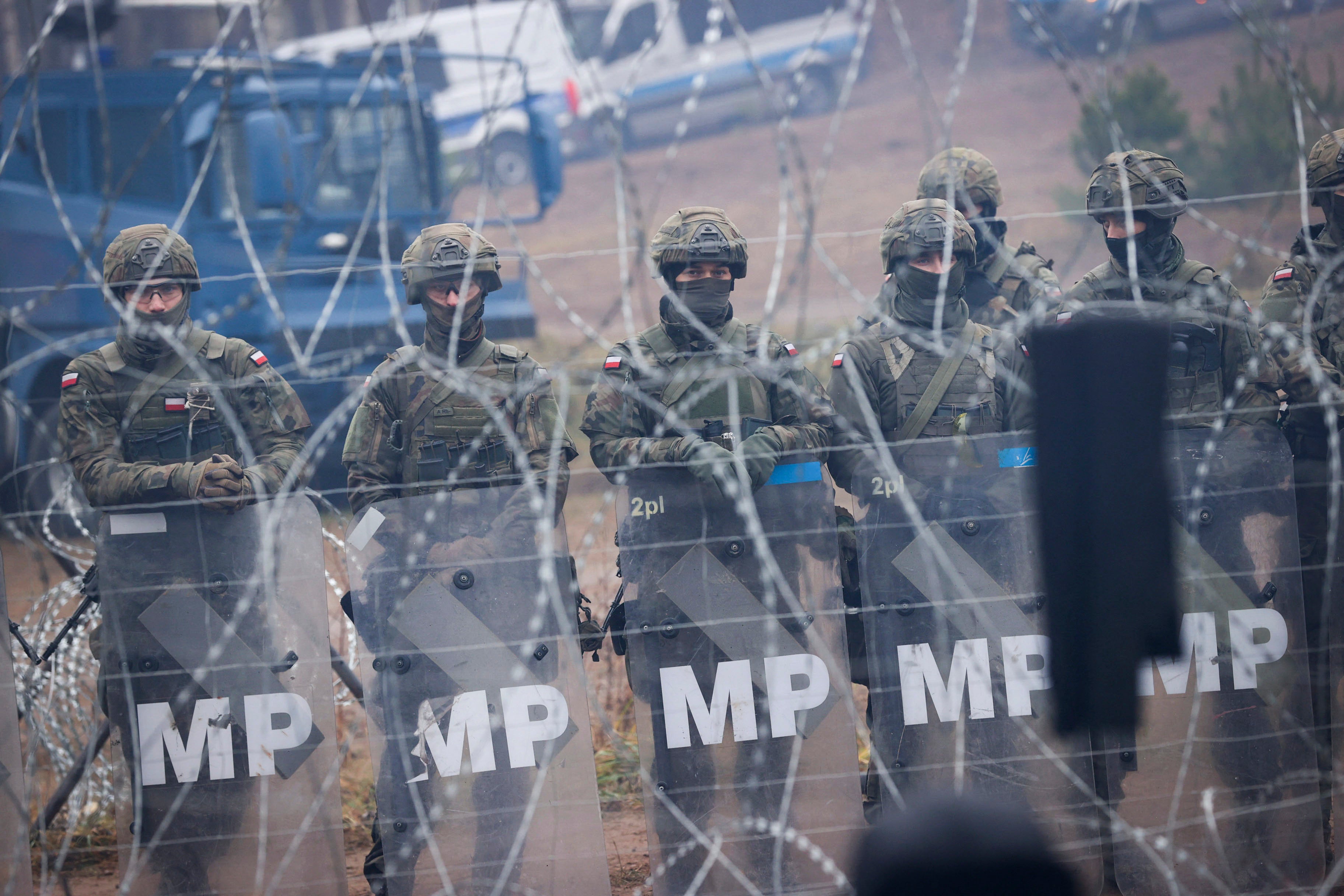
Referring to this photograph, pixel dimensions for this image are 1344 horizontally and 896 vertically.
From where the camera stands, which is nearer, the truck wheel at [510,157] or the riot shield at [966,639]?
the riot shield at [966,639]

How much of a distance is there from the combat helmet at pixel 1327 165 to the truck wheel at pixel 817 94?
1238 cm

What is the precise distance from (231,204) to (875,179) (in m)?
10.1

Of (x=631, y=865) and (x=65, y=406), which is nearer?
(x=65, y=406)

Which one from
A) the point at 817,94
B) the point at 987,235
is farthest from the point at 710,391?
the point at 817,94

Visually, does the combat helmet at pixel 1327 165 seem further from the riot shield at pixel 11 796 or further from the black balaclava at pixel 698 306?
the riot shield at pixel 11 796

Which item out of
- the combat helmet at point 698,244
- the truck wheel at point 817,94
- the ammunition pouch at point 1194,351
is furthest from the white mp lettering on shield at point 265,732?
the truck wheel at point 817,94

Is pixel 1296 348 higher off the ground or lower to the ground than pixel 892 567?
higher

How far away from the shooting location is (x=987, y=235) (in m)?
4.44

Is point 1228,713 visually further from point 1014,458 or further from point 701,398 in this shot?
point 701,398

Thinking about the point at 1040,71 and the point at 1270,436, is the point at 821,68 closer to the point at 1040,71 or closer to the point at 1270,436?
the point at 1040,71

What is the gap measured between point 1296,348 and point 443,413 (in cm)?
260

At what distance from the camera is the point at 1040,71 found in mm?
18016

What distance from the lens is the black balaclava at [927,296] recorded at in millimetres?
4031

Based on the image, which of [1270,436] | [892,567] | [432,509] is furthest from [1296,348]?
[432,509]
